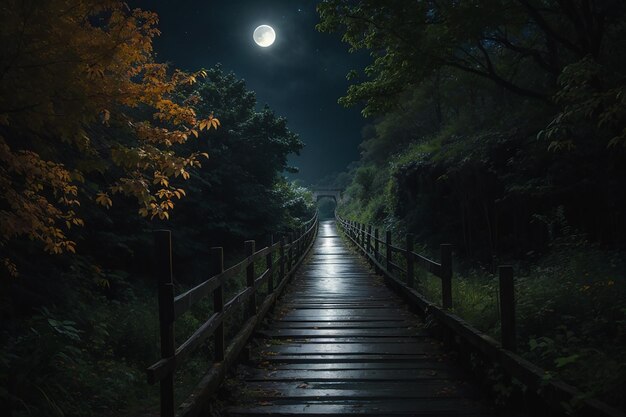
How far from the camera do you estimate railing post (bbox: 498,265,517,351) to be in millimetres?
4230

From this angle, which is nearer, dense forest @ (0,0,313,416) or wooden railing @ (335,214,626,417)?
wooden railing @ (335,214,626,417)

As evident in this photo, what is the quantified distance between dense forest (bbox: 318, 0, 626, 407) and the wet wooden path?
2.74 feet

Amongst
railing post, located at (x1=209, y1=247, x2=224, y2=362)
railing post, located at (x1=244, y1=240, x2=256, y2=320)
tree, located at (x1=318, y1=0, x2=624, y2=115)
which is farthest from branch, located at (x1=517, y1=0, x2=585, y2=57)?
railing post, located at (x1=209, y1=247, x2=224, y2=362)

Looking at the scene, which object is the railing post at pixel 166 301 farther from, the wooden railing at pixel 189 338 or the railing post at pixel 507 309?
the railing post at pixel 507 309

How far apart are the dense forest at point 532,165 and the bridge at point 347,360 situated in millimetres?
317

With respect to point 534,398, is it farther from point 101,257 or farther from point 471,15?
point 101,257

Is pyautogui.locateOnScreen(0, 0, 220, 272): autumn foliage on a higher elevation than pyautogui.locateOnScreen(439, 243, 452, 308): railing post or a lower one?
higher

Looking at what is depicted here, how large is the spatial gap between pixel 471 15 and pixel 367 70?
3585 mm

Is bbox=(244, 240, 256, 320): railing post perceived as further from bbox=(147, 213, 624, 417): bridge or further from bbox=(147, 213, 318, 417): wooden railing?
bbox=(147, 213, 318, 417): wooden railing

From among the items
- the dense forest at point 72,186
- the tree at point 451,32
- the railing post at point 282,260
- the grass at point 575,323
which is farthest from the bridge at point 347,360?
the tree at point 451,32

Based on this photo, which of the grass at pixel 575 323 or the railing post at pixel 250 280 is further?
the railing post at pixel 250 280

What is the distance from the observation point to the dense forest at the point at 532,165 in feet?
16.0

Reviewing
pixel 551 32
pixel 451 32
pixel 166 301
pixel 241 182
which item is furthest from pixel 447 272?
pixel 241 182

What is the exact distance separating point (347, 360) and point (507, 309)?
2136 millimetres
